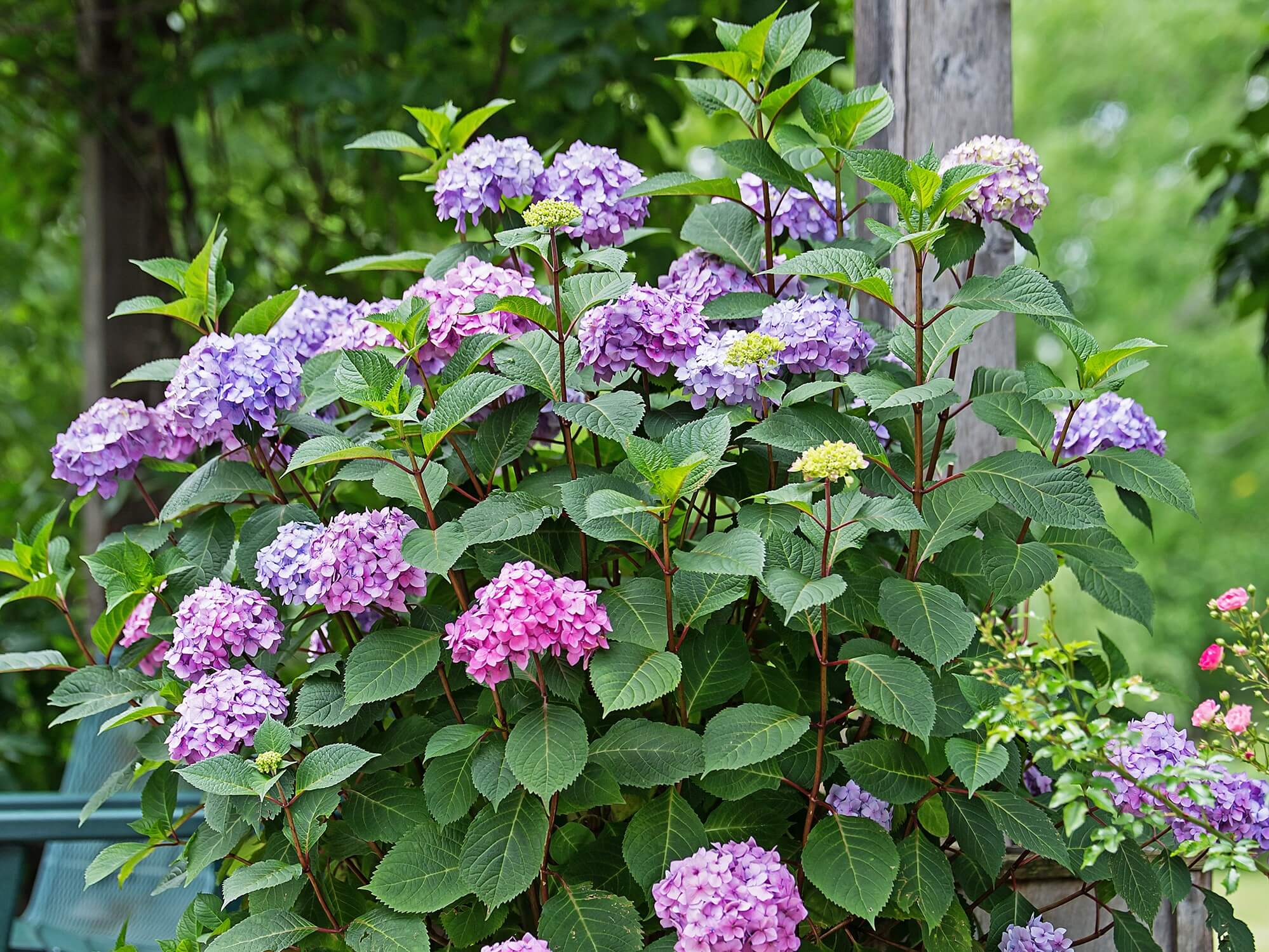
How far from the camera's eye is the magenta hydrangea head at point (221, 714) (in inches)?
48.4

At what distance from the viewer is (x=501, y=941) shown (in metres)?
1.29

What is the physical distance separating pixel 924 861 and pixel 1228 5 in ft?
35.6

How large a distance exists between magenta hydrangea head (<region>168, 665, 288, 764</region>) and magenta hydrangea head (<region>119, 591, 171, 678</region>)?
214 mm

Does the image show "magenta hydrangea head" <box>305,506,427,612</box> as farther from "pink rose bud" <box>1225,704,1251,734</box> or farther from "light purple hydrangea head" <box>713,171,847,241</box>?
"pink rose bud" <box>1225,704,1251,734</box>

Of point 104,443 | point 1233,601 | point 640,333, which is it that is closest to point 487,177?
point 640,333

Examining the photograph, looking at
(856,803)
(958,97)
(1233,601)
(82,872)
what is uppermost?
(958,97)

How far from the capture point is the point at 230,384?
4.38 feet

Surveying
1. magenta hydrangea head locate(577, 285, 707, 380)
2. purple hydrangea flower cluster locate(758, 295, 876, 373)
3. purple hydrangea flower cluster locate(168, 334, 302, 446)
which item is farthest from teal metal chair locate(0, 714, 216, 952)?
purple hydrangea flower cluster locate(758, 295, 876, 373)

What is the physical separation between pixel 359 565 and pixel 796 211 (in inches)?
28.2

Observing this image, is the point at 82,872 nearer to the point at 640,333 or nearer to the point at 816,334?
the point at 640,333

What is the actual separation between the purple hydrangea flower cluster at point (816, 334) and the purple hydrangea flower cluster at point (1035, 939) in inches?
25.3

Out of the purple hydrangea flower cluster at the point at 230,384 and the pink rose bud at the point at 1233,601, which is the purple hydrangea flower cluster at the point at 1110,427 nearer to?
the pink rose bud at the point at 1233,601

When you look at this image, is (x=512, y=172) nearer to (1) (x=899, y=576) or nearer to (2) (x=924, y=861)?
(1) (x=899, y=576)

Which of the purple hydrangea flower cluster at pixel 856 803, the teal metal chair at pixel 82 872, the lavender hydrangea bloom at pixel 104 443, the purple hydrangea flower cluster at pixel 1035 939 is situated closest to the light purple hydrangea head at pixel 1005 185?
the purple hydrangea flower cluster at pixel 856 803
